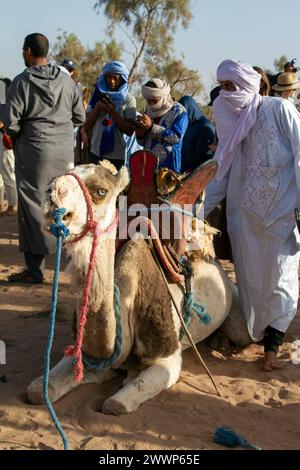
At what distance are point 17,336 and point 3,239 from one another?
414 cm

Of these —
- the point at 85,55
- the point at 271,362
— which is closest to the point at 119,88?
the point at 271,362

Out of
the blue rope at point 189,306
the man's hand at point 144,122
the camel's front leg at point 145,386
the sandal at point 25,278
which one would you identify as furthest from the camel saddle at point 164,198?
the sandal at point 25,278

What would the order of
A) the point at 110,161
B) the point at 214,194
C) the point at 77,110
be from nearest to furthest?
the point at 214,194 → the point at 77,110 → the point at 110,161

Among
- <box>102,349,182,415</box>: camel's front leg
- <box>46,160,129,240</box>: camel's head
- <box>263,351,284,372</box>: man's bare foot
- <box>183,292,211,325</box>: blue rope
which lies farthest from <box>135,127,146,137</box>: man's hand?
<box>46,160,129,240</box>: camel's head

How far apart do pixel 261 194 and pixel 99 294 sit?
173 centimetres

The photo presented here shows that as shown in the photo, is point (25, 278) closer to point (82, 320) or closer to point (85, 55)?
point (82, 320)

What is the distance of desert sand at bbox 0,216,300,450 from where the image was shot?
338cm

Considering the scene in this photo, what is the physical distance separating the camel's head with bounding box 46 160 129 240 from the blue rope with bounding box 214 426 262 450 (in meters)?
1.25

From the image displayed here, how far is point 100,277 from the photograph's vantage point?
3363 millimetres

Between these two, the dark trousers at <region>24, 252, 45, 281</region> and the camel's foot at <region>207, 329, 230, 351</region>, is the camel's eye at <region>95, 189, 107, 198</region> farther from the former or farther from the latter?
the dark trousers at <region>24, 252, 45, 281</region>

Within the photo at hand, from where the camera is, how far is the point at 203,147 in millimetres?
7328
